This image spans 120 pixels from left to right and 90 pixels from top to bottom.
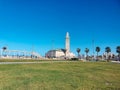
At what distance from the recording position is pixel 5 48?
11619 cm

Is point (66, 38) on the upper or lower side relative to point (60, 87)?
upper

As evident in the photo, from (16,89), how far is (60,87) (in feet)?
9.26

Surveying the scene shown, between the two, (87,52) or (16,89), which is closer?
(16,89)

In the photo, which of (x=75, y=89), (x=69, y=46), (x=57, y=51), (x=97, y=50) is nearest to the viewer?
(x=75, y=89)

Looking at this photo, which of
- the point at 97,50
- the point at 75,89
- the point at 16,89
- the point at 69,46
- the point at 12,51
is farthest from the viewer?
the point at 69,46

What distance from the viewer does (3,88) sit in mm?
12367

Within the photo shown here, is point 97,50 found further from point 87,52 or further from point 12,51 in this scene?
point 12,51

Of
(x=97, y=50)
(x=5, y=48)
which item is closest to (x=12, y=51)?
(x=5, y=48)

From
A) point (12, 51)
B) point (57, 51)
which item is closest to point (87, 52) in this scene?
point (57, 51)

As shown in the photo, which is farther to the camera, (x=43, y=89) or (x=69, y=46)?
(x=69, y=46)

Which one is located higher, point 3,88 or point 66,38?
point 66,38

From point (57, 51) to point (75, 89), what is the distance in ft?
598

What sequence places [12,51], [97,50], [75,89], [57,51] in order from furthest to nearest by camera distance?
[57,51], [97,50], [12,51], [75,89]

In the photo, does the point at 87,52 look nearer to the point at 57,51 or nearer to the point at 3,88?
the point at 57,51
